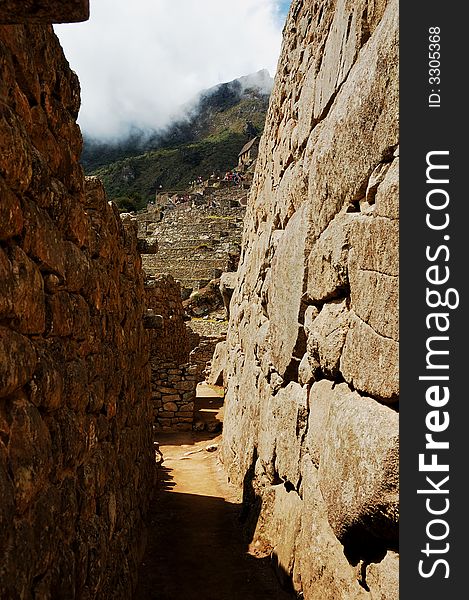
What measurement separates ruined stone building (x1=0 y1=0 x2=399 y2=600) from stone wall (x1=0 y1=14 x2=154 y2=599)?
0.05ft

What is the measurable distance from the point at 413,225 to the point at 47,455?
1.95m

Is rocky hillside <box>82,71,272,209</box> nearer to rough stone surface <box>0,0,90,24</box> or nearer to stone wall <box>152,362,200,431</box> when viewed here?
stone wall <box>152,362,200,431</box>

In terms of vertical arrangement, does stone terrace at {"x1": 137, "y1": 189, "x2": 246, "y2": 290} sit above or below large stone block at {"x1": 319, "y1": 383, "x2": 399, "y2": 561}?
above

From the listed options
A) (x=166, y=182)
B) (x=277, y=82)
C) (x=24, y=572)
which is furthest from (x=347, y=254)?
(x=166, y=182)

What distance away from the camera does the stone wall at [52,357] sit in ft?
7.19

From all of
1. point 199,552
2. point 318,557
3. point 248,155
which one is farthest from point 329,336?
point 248,155

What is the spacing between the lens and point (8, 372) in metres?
2.12

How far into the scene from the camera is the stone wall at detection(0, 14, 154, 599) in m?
2.19

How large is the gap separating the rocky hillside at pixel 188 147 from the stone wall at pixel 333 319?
6280 cm

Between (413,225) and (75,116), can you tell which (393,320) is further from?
(75,116)

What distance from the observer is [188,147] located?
8962 cm

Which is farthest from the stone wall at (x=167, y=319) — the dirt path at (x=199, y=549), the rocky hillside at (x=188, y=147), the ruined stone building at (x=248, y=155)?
the ruined stone building at (x=248, y=155)

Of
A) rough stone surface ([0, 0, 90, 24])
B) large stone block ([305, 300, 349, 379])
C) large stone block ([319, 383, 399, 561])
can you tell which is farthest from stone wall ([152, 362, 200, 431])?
rough stone surface ([0, 0, 90, 24])

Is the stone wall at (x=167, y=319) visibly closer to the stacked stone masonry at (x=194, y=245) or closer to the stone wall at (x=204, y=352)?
the stone wall at (x=204, y=352)
